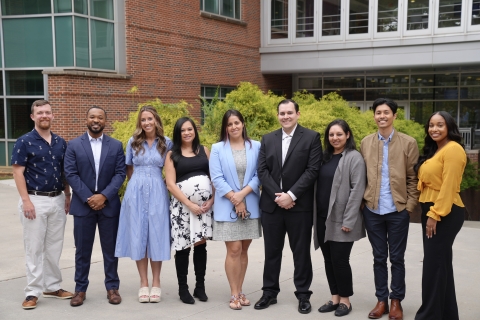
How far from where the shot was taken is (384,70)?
80.0ft

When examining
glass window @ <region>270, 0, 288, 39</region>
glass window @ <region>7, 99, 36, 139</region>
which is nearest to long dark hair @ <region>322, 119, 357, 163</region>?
glass window @ <region>7, 99, 36, 139</region>

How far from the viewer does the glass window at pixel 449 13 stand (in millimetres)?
20906

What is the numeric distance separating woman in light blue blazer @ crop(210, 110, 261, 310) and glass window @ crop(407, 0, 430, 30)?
18394 millimetres

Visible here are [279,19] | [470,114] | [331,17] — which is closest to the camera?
[470,114]

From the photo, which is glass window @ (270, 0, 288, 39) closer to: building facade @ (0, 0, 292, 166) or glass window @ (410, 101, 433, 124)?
building facade @ (0, 0, 292, 166)

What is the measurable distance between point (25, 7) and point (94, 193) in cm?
1348

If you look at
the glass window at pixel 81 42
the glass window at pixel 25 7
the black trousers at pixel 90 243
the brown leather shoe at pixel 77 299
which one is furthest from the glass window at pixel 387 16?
the brown leather shoe at pixel 77 299

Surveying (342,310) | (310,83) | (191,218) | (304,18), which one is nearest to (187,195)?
(191,218)

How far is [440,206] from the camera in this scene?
450 cm

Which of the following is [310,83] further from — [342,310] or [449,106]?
[342,310]

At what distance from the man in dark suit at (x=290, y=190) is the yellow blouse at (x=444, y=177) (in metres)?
1.07

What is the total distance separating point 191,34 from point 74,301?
639 inches

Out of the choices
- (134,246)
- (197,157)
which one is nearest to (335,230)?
(197,157)

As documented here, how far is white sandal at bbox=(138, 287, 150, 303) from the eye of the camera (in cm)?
563
